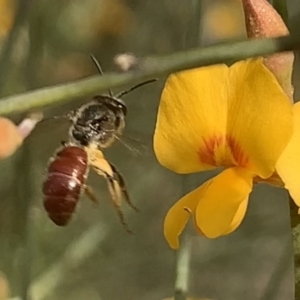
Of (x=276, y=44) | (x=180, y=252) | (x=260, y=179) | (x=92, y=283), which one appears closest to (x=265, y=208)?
(x=92, y=283)

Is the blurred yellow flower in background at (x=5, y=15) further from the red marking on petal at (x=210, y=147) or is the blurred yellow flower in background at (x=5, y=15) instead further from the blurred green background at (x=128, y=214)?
the red marking on petal at (x=210, y=147)

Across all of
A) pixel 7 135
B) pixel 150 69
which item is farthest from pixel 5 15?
pixel 150 69

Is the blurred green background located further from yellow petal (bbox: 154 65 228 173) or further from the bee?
yellow petal (bbox: 154 65 228 173)

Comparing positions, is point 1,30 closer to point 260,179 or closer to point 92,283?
point 92,283

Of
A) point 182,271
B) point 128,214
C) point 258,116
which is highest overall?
A: point 258,116

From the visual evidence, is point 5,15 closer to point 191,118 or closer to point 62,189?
point 62,189

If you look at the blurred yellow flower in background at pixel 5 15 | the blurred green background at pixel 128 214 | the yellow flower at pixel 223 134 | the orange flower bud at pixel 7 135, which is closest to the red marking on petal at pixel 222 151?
the yellow flower at pixel 223 134
